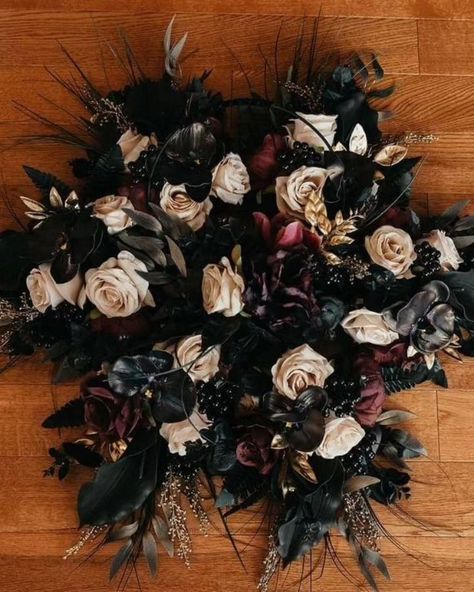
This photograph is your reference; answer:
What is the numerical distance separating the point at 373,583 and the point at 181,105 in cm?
101

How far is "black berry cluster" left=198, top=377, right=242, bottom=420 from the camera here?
123 centimetres

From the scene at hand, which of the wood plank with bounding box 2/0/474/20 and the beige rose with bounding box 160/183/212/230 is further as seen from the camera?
the wood plank with bounding box 2/0/474/20

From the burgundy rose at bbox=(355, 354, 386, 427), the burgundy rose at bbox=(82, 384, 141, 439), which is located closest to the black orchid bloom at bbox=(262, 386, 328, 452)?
the burgundy rose at bbox=(355, 354, 386, 427)

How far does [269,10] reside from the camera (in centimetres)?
150

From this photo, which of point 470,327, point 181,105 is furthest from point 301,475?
Answer: point 181,105

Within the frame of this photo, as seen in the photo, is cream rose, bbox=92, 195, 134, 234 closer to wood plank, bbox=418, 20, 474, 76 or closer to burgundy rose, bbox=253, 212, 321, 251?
burgundy rose, bbox=253, 212, 321, 251

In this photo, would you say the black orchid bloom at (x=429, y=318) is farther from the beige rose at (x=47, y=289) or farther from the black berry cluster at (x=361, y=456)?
the beige rose at (x=47, y=289)

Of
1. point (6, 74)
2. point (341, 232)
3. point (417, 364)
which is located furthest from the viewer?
point (6, 74)

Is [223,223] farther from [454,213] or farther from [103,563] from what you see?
[103,563]

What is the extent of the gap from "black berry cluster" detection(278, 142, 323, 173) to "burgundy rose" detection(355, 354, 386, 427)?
37 cm

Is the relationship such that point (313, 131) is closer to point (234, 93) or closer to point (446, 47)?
point (234, 93)

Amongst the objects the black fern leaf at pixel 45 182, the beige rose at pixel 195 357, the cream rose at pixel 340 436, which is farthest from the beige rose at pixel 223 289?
the black fern leaf at pixel 45 182

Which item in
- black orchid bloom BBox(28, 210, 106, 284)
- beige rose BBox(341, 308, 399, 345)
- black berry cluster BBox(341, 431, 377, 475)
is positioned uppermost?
black orchid bloom BBox(28, 210, 106, 284)

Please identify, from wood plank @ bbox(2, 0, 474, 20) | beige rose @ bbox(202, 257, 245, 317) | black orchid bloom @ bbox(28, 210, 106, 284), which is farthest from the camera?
wood plank @ bbox(2, 0, 474, 20)
